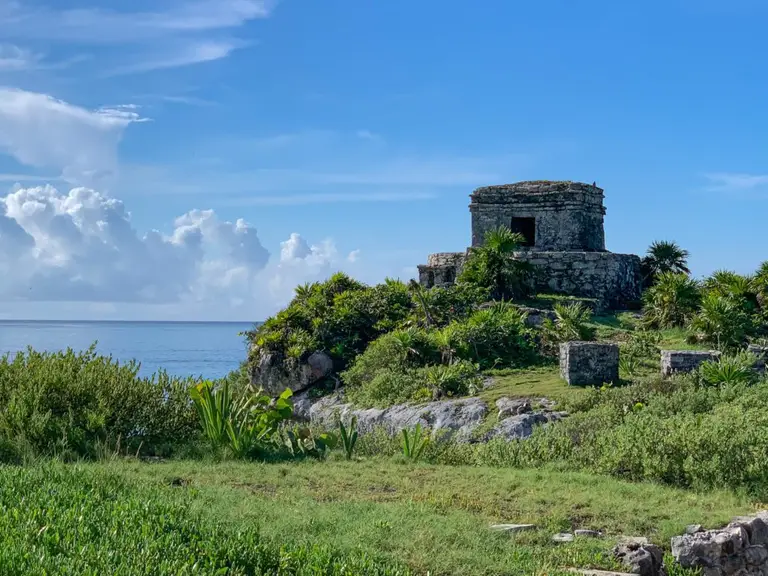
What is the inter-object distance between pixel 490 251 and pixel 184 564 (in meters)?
23.5

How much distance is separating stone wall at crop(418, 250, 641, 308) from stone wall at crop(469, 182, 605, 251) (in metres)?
1.59

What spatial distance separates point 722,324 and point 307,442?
14.1 meters

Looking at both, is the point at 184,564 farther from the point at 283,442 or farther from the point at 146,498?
the point at 283,442

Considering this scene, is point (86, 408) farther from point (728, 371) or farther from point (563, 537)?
point (728, 371)

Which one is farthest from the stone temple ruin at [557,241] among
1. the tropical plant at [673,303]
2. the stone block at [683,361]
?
the stone block at [683,361]

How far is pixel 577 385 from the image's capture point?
61.1ft

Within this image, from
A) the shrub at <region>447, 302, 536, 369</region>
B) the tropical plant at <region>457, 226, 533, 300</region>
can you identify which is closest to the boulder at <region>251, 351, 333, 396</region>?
the shrub at <region>447, 302, 536, 369</region>

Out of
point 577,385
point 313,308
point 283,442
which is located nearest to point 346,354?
point 313,308

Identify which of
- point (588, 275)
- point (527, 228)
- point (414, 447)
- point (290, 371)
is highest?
point (527, 228)

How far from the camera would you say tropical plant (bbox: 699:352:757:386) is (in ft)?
53.0

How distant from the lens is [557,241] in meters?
30.7

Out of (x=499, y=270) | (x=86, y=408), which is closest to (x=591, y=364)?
(x=499, y=270)

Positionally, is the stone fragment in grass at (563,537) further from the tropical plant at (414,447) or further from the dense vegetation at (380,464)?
the tropical plant at (414,447)

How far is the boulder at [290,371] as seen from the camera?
Answer: 2492 centimetres
